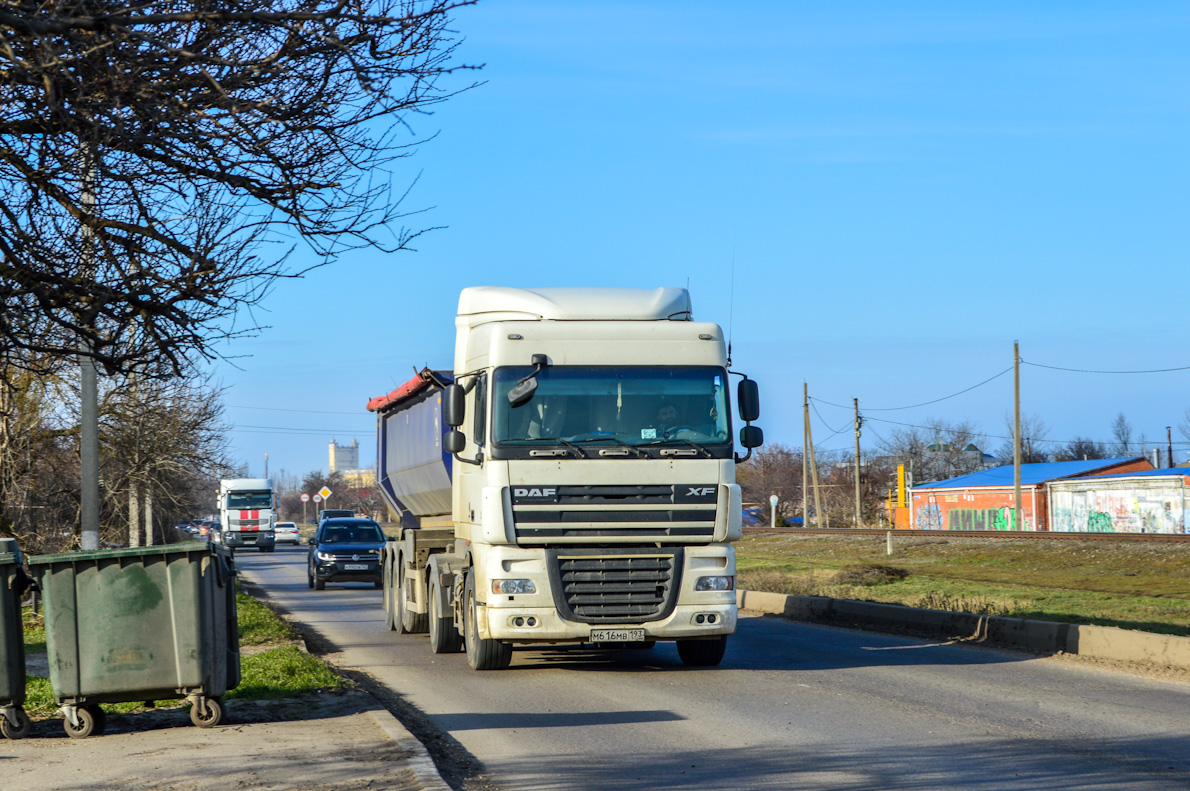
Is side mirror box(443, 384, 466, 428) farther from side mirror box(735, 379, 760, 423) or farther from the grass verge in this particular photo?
the grass verge

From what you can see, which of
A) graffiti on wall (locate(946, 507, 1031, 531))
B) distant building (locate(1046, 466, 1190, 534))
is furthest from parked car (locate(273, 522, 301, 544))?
distant building (locate(1046, 466, 1190, 534))

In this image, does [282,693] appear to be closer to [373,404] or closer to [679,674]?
[679,674]

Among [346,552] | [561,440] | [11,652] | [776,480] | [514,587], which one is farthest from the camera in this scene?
[776,480]

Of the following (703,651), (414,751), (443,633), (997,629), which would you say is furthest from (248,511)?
(414,751)

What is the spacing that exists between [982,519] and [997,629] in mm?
55132

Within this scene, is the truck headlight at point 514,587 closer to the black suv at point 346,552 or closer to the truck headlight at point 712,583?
the truck headlight at point 712,583

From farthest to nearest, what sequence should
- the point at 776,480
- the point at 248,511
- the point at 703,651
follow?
the point at 776,480
the point at 248,511
the point at 703,651

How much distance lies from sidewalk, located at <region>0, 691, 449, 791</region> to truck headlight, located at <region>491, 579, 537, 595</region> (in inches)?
88.9

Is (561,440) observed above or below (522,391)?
below

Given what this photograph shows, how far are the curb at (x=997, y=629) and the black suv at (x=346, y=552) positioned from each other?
1141 centimetres

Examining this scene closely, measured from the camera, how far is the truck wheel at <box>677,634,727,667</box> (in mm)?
12328

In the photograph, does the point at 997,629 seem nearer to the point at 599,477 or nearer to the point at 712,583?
the point at 712,583

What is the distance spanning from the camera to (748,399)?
39.0ft

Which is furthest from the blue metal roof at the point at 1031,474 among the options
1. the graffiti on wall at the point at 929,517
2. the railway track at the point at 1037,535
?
the railway track at the point at 1037,535
